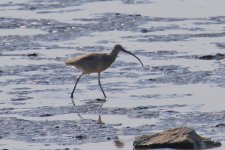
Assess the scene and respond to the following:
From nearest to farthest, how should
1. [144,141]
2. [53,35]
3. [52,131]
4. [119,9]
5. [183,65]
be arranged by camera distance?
1. [144,141]
2. [52,131]
3. [183,65]
4. [53,35]
5. [119,9]

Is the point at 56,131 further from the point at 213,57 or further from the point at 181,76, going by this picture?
the point at 213,57

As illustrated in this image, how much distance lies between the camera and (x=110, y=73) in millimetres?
20688

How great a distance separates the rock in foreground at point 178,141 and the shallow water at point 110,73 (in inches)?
10.9

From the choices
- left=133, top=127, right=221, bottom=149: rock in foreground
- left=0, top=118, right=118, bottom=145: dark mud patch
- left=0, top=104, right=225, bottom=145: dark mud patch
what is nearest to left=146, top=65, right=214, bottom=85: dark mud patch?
left=0, top=104, right=225, bottom=145: dark mud patch

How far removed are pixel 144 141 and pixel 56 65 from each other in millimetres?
7436

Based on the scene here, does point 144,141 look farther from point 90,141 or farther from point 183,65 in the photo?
point 183,65

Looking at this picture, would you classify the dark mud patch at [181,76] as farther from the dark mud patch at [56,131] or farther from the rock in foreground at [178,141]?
the rock in foreground at [178,141]

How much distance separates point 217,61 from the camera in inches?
834

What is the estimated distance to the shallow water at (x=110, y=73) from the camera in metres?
15.5

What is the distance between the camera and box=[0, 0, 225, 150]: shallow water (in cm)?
1549

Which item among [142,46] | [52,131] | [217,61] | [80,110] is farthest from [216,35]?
[52,131]

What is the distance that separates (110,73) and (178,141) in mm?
6676

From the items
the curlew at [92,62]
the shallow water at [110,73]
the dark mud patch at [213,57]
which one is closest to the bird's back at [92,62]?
the curlew at [92,62]

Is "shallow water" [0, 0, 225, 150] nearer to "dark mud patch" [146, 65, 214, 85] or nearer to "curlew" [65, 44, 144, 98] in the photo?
"dark mud patch" [146, 65, 214, 85]
